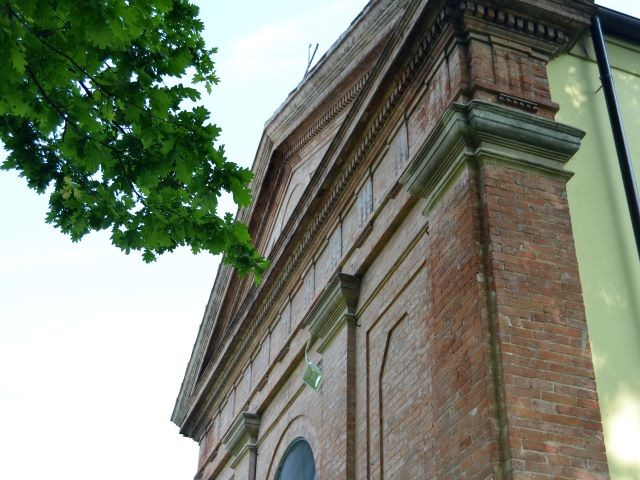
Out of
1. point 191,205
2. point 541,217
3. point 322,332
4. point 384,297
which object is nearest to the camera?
point 191,205

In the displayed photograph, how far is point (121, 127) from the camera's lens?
7.34m

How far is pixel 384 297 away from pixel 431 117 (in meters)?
2.38

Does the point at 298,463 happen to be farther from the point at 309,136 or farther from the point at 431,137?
the point at 431,137

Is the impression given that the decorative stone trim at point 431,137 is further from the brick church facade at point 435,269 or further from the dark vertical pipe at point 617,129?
the dark vertical pipe at point 617,129

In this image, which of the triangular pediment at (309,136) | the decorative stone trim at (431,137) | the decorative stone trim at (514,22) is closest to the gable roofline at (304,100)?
the triangular pediment at (309,136)

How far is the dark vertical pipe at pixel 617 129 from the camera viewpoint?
912 centimetres

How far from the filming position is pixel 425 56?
35.3 feet

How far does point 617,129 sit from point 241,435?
30.8ft

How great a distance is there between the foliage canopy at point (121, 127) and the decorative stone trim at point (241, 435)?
815 centimetres

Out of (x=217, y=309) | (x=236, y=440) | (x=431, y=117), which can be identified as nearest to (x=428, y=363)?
(x=431, y=117)

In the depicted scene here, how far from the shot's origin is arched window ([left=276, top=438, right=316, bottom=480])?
1304 cm

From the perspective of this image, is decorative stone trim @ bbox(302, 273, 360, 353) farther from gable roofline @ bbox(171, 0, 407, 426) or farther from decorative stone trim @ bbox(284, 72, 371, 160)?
gable roofline @ bbox(171, 0, 407, 426)

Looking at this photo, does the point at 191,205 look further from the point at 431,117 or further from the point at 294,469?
the point at 294,469

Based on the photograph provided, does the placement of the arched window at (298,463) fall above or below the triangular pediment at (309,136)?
below
